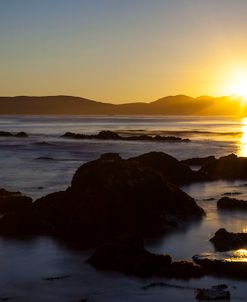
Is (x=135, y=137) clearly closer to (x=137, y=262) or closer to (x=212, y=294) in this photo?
(x=137, y=262)

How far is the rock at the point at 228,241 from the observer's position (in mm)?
13988

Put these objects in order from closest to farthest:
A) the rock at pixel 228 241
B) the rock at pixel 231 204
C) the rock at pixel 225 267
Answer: the rock at pixel 225 267
the rock at pixel 228 241
the rock at pixel 231 204

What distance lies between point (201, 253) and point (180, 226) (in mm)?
3492

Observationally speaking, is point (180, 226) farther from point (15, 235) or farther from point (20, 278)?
point (20, 278)

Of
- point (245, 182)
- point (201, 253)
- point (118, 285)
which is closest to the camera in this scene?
point (118, 285)

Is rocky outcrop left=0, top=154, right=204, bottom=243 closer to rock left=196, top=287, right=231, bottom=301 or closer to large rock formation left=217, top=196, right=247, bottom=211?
large rock formation left=217, top=196, right=247, bottom=211

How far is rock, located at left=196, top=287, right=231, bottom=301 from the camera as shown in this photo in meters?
10.7

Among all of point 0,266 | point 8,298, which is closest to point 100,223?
point 0,266

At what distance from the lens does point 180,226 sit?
56.9 ft

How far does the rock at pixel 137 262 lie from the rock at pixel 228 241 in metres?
1.87

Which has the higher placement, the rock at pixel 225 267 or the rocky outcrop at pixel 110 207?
the rocky outcrop at pixel 110 207

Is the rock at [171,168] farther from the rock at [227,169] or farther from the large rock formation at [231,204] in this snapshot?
the large rock formation at [231,204]

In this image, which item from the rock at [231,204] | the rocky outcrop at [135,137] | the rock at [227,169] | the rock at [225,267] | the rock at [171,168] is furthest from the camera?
the rocky outcrop at [135,137]

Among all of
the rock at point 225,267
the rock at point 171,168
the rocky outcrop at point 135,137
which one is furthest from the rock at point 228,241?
the rocky outcrop at point 135,137
